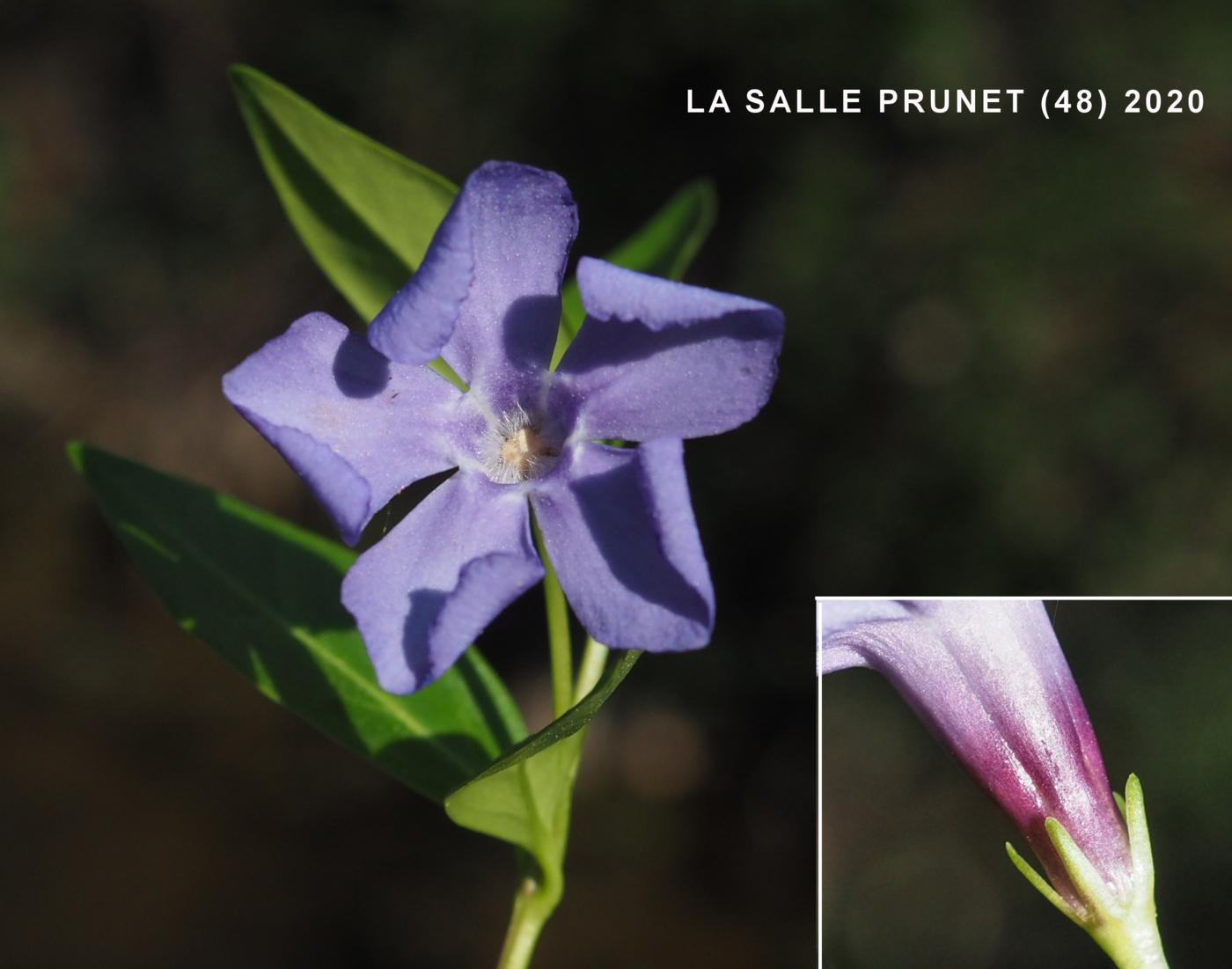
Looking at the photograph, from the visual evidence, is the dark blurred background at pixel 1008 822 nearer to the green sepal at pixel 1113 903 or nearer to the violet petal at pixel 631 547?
the green sepal at pixel 1113 903

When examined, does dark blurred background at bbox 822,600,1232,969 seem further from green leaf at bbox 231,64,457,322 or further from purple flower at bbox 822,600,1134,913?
green leaf at bbox 231,64,457,322

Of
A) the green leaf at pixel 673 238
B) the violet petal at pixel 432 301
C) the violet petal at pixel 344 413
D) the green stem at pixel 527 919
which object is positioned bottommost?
the green stem at pixel 527 919

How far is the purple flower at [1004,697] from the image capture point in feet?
2.96

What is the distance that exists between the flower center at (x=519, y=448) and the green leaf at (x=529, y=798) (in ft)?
0.57

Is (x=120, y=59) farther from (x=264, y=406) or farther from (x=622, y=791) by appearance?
(x=264, y=406)

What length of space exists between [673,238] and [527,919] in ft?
2.60

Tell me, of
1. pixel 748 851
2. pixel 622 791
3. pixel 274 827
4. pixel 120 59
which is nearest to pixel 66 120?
pixel 120 59

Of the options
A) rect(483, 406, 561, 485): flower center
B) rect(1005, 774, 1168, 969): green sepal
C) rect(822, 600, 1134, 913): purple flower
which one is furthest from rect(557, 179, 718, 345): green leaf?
rect(1005, 774, 1168, 969): green sepal

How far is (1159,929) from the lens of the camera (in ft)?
2.95

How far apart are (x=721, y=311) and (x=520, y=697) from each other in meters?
2.76

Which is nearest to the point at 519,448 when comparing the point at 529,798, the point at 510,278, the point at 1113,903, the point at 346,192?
the point at 510,278

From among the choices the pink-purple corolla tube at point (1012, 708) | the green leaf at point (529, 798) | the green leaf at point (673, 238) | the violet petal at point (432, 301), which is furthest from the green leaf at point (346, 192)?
the pink-purple corolla tube at point (1012, 708)

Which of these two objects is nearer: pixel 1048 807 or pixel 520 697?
pixel 1048 807

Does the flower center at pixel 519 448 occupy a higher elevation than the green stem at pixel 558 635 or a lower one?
higher
